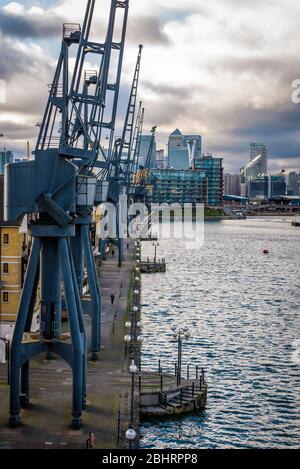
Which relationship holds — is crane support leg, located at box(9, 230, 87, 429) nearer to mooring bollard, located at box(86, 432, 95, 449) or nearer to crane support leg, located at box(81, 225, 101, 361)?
mooring bollard, located at box(86, 432, 95, 449)

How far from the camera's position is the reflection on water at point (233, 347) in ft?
107

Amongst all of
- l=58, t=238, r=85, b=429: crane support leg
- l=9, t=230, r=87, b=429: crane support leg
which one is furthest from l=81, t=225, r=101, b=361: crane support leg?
l=58, t=238, r=85, b=429: crane support leg

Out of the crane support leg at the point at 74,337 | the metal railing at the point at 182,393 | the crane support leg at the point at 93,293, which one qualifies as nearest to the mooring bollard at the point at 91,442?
the crane support leg at the point at 74,337

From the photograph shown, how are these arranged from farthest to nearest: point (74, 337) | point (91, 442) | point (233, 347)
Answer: point (233, 347) < point (74, 337) < point (91, 442)

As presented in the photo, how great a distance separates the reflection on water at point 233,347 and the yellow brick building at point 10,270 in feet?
34.7

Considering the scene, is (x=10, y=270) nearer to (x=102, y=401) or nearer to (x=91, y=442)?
(x=102, y=401)

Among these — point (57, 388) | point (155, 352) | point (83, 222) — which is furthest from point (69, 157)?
point (155, 352)

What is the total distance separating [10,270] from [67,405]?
14.1 meters

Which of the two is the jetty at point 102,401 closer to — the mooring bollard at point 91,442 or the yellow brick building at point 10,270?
the mooring bollard at point 91,442

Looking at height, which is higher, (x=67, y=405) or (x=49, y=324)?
(x=49, y=324)

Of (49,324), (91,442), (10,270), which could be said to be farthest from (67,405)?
(10,270)

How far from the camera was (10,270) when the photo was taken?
4228cm
